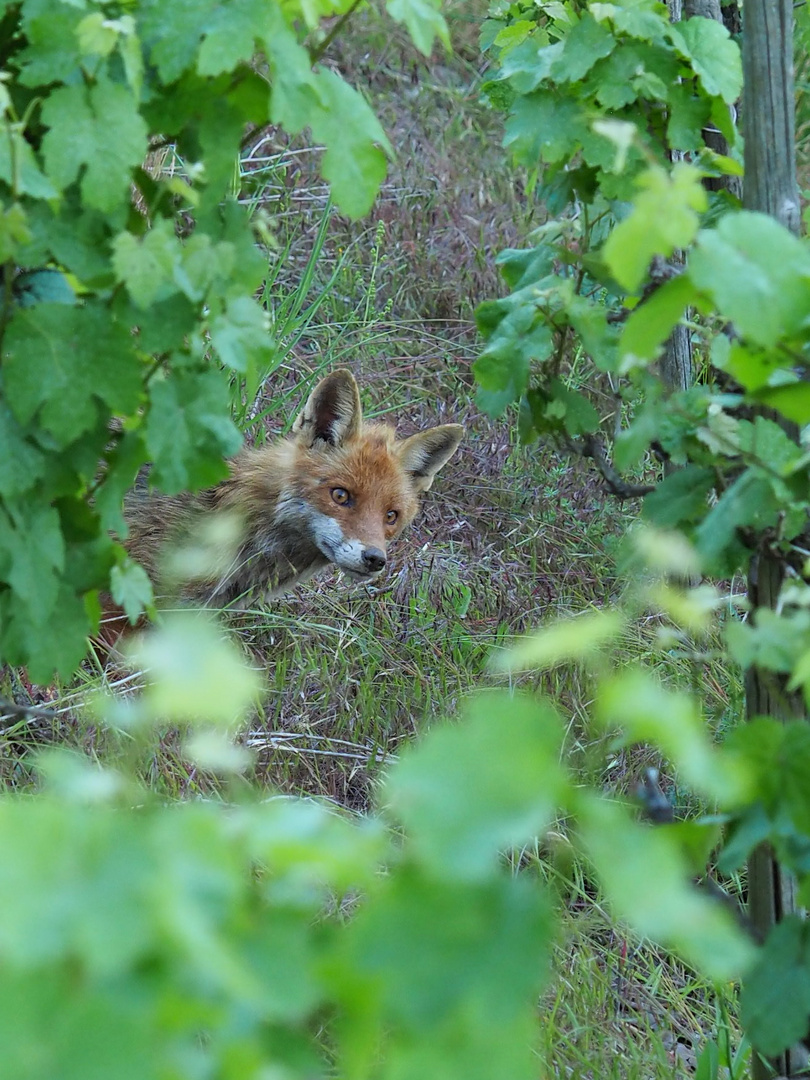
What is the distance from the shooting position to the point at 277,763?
3604 millimetres

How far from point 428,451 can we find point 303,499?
61 cm

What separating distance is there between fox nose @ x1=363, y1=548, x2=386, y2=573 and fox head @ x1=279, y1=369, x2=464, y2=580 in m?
0.17

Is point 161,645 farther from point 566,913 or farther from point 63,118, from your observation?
point 566,913

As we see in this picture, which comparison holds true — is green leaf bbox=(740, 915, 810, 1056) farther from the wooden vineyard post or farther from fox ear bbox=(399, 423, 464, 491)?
fox ear bbox=(399, 423, 464, 491)

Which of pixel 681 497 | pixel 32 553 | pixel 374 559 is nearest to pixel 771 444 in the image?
pixel 681 497

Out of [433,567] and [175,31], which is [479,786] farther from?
[433,567]

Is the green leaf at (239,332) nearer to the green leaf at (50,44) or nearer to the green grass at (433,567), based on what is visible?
the green leaf at (50,44)

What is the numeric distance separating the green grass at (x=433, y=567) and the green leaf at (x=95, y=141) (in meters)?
0.79

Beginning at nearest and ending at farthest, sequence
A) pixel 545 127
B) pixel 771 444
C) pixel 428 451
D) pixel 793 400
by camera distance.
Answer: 1. pixel 793 400
2. pixel 771 444
3. pixel 545 127
4. pixel 428 451

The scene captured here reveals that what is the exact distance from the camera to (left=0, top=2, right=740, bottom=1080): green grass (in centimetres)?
310

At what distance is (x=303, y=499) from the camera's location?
5199mm

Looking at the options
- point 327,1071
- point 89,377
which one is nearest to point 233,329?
point 89,377

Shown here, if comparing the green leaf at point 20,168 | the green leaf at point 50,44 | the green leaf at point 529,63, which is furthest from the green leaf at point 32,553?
the green leaf at point 529,63

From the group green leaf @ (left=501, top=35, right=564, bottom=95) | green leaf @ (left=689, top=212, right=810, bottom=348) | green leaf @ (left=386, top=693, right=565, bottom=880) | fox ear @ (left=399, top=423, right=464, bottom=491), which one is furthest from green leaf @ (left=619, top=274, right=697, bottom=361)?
fox ear @ (left=399, top=423, right=464, bottom=491)
